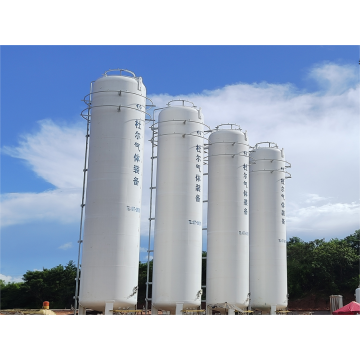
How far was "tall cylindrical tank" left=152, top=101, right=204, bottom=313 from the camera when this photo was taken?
2905 cm

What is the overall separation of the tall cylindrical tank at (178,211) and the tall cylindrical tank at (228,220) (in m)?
3.48

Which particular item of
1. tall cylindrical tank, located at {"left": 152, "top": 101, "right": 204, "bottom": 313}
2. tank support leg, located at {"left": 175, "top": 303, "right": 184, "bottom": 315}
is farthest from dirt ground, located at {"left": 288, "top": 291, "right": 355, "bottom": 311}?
tank support leg, located at {"left": 175, "top": 303, "right": 184, "bottom": 315}

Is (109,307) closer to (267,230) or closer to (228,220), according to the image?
(228,220)

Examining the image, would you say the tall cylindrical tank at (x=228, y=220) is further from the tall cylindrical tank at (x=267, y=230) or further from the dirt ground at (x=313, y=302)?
the dirt ground at (x=313, y=302)

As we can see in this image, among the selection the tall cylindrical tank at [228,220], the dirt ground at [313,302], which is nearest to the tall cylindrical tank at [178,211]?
the tall cylindrical tank at [228,220]

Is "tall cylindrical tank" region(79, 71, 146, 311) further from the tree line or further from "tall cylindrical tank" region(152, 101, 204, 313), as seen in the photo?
the tree line

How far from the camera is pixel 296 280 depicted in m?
63.8

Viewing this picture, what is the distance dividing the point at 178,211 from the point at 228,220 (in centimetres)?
545

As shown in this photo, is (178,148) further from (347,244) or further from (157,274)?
(347,244)

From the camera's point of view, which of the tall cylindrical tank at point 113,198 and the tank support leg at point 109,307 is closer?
the tank support leg at point 109,307

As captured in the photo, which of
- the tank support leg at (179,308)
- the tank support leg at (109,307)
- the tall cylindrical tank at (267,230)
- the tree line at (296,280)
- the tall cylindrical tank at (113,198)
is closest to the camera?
the tank support leg at (109,307)

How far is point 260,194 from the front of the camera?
132 feet

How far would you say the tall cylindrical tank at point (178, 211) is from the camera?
29047 millimetres

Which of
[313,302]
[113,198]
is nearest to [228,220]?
[113,198]
